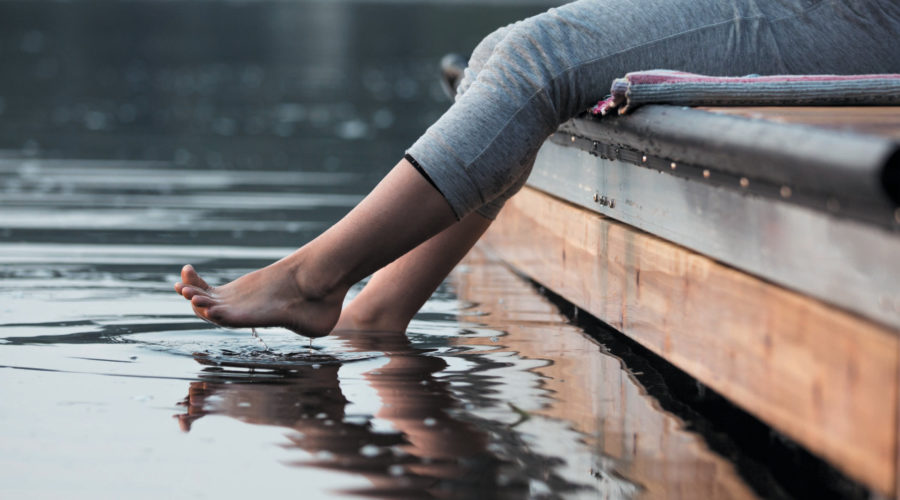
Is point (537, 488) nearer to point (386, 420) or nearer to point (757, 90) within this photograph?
point (386, 420)

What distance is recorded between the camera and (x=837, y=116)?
5.26 feet

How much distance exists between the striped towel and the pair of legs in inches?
3.7

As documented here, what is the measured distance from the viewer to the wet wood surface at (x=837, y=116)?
1408mm

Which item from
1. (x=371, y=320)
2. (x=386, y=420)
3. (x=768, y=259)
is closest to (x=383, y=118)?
(x=371, y=320)

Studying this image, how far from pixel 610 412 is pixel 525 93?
425 mm

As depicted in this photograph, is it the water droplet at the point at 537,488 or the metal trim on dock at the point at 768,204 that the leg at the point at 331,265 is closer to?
the metal trim on dock at the point at 768,204

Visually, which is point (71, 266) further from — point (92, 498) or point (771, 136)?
point (771, 136)

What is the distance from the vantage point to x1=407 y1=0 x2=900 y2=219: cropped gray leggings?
1.77 metres

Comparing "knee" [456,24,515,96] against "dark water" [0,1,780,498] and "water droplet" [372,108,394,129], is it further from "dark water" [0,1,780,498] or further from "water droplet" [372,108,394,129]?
"water droplet" [372,108,394,129]

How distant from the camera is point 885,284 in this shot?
112 cm

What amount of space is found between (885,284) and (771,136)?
28 cm

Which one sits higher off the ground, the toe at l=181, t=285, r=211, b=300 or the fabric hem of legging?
the fabric hem of legging

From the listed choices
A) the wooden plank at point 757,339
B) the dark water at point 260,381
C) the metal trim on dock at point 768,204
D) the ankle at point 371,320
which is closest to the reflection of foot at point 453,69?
the dark water at point 260,381

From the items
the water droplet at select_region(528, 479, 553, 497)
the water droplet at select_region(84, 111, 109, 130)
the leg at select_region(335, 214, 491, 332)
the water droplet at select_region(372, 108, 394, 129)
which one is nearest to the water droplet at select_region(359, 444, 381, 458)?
the water droplet at select_region(528, 479, 553, 497)
